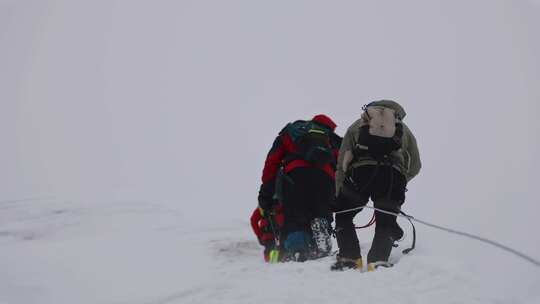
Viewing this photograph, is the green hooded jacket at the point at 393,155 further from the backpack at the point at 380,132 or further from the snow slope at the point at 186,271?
the snow slope at the point at 186,271

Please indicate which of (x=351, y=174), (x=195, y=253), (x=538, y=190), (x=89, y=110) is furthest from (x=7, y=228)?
(x=89, y=110)

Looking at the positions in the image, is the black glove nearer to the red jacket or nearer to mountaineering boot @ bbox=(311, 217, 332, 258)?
the red jacket

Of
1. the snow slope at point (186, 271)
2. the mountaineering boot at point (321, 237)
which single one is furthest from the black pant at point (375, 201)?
the mountaineering boot at point (321, 237)

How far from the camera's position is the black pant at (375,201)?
4189 millimetres

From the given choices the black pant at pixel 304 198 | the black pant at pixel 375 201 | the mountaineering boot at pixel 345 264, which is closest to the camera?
the mountaineering boot at pixel 345 264

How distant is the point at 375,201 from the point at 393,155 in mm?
415

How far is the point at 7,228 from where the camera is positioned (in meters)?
6.64

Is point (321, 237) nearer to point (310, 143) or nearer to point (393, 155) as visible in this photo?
point (310, 143)

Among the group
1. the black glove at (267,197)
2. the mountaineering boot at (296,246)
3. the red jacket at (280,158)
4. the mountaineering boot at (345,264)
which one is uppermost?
the red jacket at (280,158)

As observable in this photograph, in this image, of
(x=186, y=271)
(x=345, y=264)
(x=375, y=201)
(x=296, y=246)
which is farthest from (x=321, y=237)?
(x=186, y=271)

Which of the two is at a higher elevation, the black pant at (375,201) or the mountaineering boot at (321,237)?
the black pant at (375,201)

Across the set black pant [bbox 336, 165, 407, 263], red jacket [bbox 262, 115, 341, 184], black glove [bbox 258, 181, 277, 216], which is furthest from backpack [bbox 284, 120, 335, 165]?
black pant [bbox 336, 165, 407, 263]

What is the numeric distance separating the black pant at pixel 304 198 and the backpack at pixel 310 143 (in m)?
0.12

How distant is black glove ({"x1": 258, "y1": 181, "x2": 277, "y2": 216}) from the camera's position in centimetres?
528
